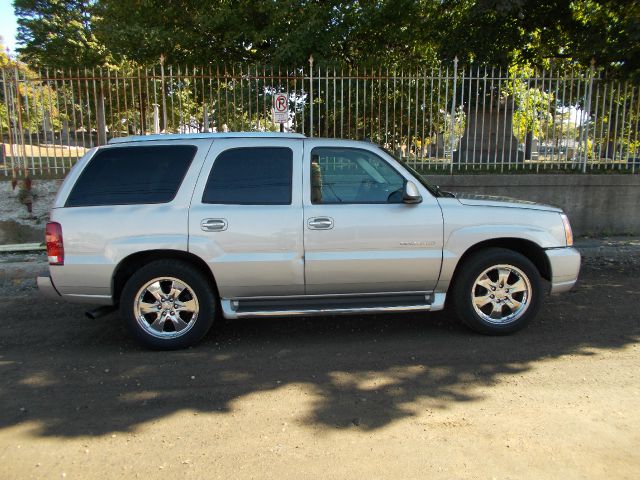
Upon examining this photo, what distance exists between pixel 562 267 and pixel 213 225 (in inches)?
127

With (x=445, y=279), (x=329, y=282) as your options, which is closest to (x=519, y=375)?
(x=445, y=279)

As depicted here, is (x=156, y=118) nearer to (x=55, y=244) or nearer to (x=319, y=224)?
(x=55, y=244)

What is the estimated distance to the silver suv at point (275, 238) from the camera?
4594 millimetres

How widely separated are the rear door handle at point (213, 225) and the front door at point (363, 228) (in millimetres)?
714

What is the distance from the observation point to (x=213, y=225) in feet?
15.1

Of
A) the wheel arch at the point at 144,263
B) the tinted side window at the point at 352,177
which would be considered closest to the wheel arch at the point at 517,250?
the tinted side window at the point at 352,177

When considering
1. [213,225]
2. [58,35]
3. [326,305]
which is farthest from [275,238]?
[58,35]

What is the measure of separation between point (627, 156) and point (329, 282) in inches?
325

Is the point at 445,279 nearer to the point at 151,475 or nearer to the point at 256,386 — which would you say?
the point at 256,386

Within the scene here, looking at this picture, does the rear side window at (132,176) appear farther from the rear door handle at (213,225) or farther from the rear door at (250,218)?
the rear door handle at (213,225)

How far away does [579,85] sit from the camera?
32.6 feet

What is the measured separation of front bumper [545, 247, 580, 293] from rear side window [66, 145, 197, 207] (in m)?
3.45

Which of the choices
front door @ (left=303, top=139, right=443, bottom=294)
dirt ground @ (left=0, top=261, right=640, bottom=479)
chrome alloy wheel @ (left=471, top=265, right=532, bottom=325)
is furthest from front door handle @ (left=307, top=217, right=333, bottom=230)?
chrome alloy wheel @ (left=471, top=265, right=532, bottom=325)

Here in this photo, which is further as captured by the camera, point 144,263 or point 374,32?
point 374,32
